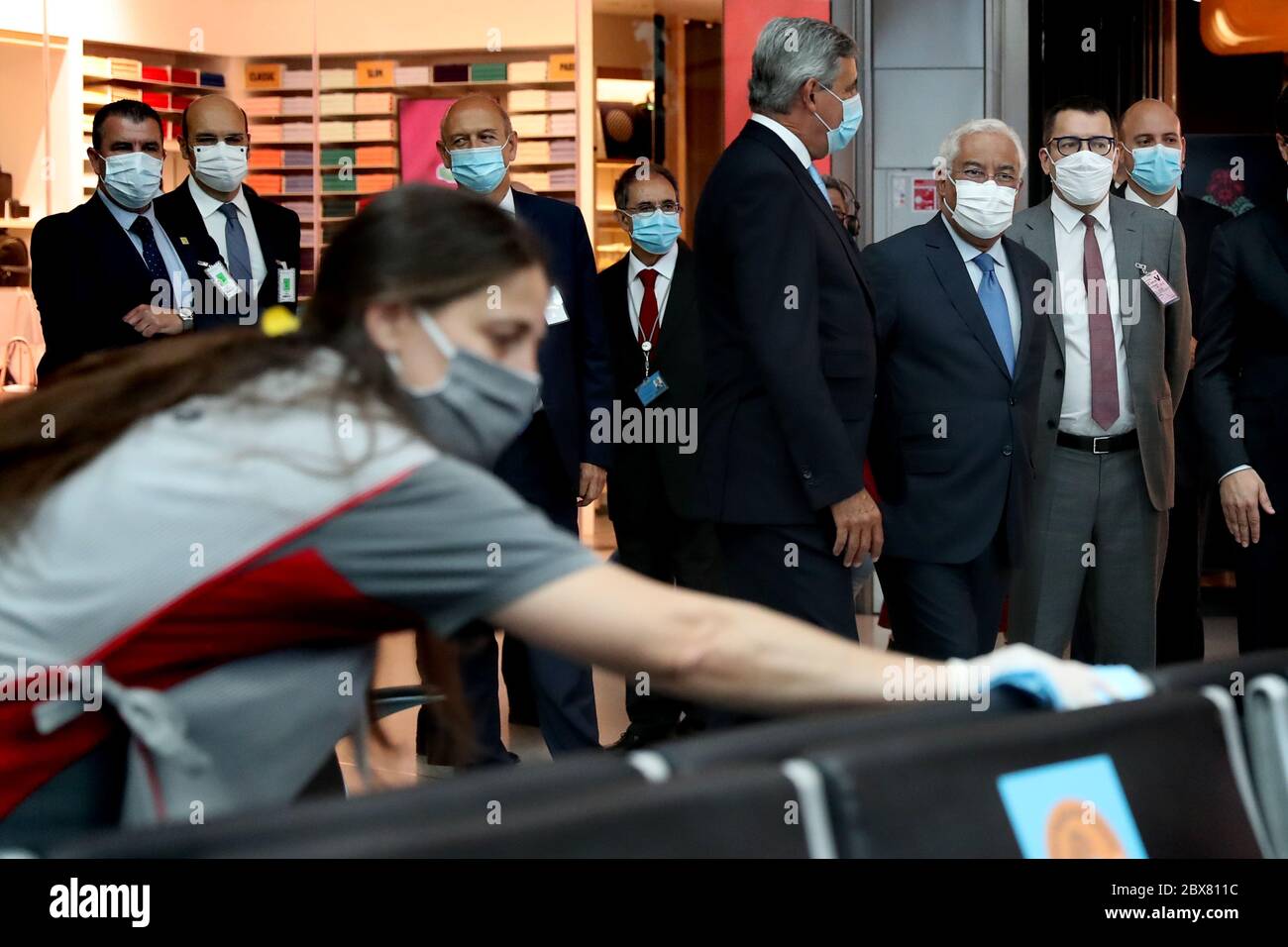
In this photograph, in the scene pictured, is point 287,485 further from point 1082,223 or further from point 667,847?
point 1082,223

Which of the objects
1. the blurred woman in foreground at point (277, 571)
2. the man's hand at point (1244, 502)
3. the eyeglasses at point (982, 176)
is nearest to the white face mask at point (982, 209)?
the eyeglasses at point (982, 176)

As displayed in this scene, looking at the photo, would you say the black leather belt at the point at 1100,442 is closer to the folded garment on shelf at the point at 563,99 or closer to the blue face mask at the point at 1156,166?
the blue face mask at the point at 1156,166

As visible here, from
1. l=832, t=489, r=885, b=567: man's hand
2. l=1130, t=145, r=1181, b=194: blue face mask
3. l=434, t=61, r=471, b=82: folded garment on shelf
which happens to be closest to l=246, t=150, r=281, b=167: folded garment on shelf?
l=434, t=61, r=471, b=82: folded garment on shelf

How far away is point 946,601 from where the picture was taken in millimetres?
3459

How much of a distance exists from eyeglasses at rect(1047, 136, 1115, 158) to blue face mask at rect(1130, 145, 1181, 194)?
75 cm

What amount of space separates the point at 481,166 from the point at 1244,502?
2161mm

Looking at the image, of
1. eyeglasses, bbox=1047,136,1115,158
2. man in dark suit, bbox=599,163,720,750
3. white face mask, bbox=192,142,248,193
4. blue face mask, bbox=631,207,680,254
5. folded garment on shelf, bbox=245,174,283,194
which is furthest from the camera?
folded garment on shelf, bbox=245,174,283,194

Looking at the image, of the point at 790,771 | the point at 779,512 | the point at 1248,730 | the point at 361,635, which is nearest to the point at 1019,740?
the point at 790,771

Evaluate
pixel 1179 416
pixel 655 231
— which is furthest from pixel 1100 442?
pixel 655 231

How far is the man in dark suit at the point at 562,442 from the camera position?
392 centimetres

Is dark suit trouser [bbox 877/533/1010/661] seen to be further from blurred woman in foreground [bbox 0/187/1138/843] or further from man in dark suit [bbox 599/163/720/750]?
blurred woman in foreground [bbox 0/187/1138/843]

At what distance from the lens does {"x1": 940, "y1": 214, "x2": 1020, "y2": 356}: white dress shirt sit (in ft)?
11.9

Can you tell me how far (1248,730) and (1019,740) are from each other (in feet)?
1.11

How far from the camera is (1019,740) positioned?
128cm
